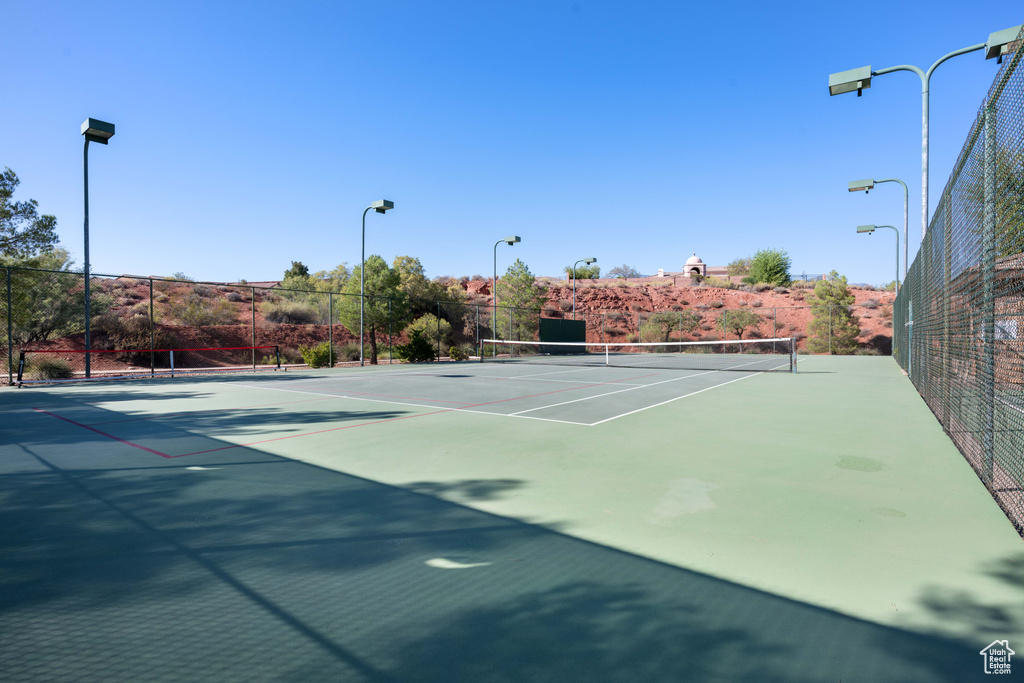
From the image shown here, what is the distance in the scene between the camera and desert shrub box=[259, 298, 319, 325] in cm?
3741

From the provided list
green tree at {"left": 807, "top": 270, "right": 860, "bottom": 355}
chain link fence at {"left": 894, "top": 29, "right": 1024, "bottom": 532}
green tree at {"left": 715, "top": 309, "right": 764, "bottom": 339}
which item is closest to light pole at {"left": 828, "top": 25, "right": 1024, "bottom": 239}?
chain link fence at {"left": 894, "top": 29, "right": 1024, "bottom": 532}

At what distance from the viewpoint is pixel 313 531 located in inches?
136

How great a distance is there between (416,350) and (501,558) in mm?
21946

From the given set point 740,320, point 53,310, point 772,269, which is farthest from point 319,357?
point 772,269

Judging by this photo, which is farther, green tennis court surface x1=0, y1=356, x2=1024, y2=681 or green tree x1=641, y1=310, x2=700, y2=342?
green tree x1=641, y1=310, x2=700, y2=342

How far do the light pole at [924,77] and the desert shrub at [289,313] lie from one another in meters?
33.8

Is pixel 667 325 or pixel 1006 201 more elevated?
pixel 1006 201

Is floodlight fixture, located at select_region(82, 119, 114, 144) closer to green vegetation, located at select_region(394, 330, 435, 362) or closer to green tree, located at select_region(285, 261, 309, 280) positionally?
green vegetation, located at select_region(394, 330, 435, 362)

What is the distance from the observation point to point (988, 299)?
14.2ft

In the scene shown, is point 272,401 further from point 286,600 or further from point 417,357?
point 417,357

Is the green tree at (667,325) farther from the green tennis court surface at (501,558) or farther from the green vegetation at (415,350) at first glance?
the green tennis court surface at (501,558)

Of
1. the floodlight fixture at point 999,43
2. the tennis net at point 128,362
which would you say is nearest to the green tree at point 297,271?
the tennis net at point 128,362

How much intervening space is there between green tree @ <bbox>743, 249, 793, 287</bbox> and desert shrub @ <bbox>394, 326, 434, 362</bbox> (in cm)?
4962

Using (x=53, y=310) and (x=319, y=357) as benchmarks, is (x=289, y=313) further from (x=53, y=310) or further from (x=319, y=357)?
(x=319, y=357)
